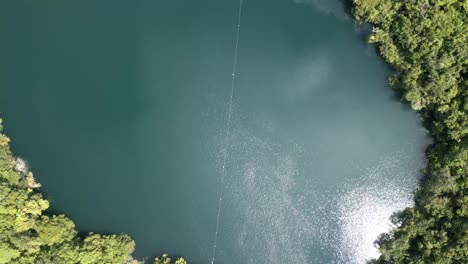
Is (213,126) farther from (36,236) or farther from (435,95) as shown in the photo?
(435,95)

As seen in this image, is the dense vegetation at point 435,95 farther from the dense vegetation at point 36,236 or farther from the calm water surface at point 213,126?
the dense vegetation at point 36,236

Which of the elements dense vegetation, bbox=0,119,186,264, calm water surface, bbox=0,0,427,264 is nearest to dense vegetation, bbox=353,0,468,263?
calm water surface, bbox=0,0,427,264

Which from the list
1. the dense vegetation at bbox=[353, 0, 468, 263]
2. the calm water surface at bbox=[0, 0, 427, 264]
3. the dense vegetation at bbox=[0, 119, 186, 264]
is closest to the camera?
the dense vegetation at bbox=[353, 0, 468, 263]

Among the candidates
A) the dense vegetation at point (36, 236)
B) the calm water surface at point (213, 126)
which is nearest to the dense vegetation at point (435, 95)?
the calm water surface at point (213, 126)

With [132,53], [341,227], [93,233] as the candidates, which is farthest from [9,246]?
[341,227]

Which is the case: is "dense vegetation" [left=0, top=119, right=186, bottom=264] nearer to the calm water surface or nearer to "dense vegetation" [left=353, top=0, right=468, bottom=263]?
the calm water surface
